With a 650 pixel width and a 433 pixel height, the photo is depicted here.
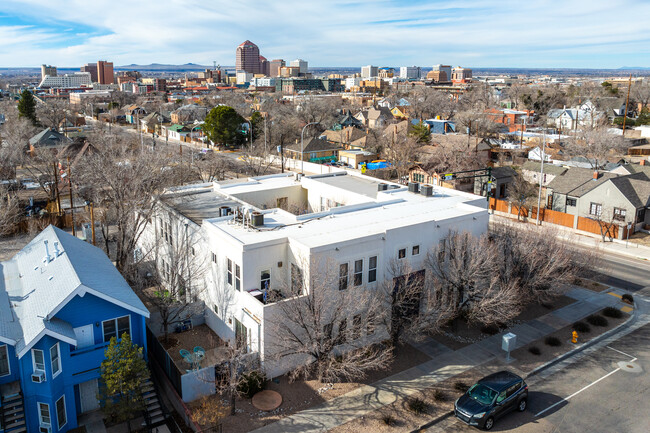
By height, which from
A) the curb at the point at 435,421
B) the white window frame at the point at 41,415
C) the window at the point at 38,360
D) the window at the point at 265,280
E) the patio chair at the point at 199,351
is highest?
the window at the point at 265,280

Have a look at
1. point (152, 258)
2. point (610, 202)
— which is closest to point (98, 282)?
point (152, 258)

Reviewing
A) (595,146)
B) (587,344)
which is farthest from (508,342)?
(595,146)

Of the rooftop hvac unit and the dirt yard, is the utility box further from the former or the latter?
the rooftop hvac unit

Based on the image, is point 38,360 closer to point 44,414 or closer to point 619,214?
point 44,414

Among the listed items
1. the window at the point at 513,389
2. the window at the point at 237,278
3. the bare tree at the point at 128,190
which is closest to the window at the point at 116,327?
the window at the point at 237,278

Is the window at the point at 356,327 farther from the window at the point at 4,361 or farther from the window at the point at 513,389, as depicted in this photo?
the window at the point at 4,361

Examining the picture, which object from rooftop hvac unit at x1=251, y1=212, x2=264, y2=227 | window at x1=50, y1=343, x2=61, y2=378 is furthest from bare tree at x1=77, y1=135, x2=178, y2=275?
window at x1=50, y1=343, x2=61, y2=378

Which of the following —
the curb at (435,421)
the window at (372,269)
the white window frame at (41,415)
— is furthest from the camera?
the window at (372,269)
